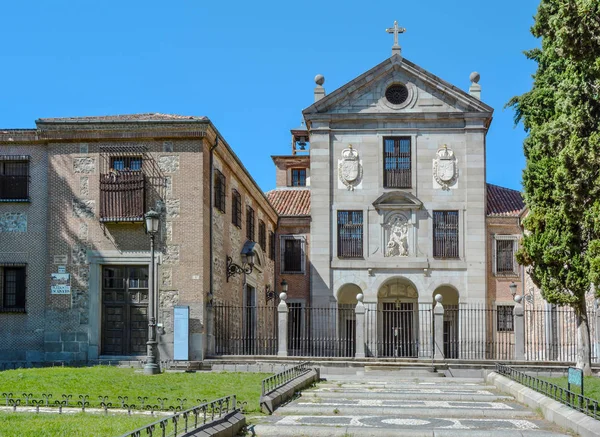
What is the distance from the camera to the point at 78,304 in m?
23.8

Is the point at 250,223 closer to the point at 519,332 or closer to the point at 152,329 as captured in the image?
the point at 519,332

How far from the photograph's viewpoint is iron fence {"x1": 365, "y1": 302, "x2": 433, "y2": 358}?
34125 millimetres

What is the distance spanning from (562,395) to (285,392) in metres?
4.78

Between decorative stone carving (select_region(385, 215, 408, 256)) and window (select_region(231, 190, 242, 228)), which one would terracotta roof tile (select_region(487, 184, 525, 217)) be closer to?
decorative stone carving (select_region(385, 215, 408, 256))

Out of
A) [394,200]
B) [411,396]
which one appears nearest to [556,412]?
[411,396]

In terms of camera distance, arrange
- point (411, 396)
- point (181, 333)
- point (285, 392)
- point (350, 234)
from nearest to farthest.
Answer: point (285, 392)
point (411, 396)
point (181, 333)
point (350, 234)

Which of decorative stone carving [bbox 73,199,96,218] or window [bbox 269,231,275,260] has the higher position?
decorative stone carving [bbox 73,199,96,218]

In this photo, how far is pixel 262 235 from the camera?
1393 inches

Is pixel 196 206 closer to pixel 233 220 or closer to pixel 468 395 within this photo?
pixel 233 220

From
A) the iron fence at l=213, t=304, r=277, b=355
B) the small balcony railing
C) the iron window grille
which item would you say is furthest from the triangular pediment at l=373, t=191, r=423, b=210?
the small balcony railing

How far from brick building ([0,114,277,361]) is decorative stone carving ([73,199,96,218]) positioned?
3 centimetres

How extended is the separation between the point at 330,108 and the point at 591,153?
2291 centimetres

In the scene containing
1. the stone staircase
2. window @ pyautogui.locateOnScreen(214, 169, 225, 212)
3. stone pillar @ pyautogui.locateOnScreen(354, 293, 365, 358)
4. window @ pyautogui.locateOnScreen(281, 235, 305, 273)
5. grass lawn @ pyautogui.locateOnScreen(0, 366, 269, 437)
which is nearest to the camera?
grass lawn @ pyautogui.locateOnScreen(0, 366, 269, 437)

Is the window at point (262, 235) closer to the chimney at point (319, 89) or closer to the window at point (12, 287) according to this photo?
the chimney at point (319, 89)
